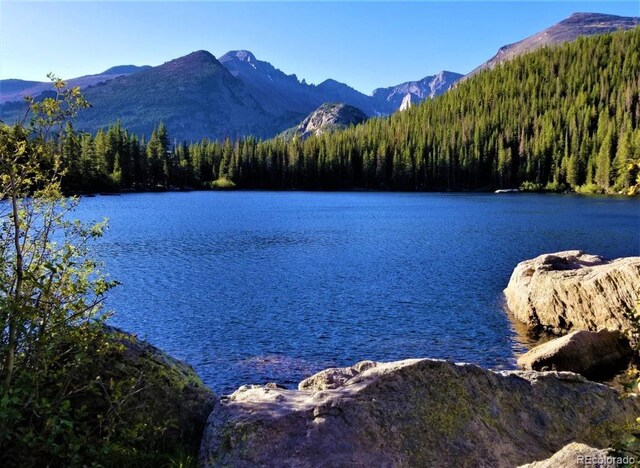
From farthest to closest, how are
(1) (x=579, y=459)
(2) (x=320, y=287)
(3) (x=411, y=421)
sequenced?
(2) (x=320, y=287)
(3) (x=411, y=421)
(1) (x=579, y=459)

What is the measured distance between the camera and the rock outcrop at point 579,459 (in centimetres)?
551

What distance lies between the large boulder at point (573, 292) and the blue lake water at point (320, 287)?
1726mm

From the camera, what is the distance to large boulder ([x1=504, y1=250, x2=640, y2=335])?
20.2m

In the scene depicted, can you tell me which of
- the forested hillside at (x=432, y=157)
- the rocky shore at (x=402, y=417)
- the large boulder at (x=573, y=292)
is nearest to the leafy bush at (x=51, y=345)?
the rocky shore at (x=402, y=417)

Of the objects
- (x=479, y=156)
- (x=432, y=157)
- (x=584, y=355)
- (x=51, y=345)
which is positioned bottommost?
(x=584, y=355)

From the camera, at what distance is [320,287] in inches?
1330

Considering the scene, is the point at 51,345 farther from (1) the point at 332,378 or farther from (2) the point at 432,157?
(2) the point at 432,157

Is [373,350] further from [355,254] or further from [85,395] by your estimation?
[355,254]

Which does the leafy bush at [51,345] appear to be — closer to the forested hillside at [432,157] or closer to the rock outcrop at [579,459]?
the rock outcrop at [579,459]

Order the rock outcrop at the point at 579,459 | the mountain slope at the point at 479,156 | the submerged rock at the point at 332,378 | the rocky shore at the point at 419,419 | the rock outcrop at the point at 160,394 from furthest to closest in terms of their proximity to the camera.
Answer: the mountain slope at the point at 479,156 < the submerged rock at the point at 332,378 < the rock outcrop at the point at 160,394 < the rocky shore at the point at 419,419 < the rock outcrop at the point at 579,459

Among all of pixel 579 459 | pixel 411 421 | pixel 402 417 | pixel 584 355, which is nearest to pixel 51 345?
pixel 402 417

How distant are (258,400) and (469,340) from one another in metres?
16.8

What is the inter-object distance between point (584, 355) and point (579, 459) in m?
15.6

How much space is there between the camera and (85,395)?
8406 mm
